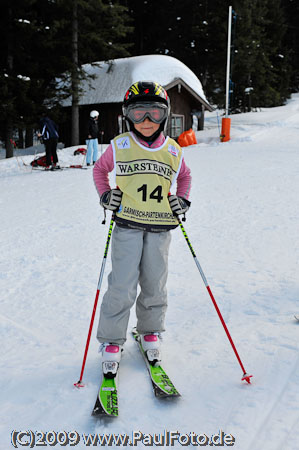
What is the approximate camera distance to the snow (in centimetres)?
222

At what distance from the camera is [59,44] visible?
1902 centimetres

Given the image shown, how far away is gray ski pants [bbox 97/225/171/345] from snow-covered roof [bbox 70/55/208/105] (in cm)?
1877

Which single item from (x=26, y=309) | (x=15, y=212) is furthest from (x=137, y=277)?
(x=15, y=212)

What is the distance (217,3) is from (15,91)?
19.4 metres

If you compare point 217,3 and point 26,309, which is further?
point 217,3

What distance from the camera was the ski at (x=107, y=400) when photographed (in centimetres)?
221

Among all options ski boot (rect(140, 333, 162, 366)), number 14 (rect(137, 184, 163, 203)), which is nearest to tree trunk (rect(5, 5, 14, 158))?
number 14 (rect(137, 184, 163, 203))

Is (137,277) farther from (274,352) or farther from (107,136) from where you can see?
(107,136)

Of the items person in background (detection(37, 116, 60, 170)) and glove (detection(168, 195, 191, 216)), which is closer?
glove (detection(168, 195, 191, 216))

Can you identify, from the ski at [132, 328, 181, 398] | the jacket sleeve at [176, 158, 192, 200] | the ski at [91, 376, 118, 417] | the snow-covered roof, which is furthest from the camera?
the snow-covered roof

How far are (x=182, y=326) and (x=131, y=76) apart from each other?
1970cm

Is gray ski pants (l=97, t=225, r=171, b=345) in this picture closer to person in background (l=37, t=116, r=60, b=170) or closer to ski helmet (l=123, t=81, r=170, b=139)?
ski helmet (l=123, t=81, r=170, b=139)

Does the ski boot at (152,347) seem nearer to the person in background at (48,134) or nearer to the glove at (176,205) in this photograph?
the glove at (176,205)

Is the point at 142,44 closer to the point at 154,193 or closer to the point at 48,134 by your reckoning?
the point at 48,134
